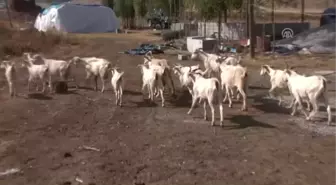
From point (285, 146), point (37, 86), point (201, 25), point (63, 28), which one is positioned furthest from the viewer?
point (63, 28)

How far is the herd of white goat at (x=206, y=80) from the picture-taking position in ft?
41.8

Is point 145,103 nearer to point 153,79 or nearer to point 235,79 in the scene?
point 153,79

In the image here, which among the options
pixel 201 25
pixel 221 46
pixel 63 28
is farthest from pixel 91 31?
pixel 221 46

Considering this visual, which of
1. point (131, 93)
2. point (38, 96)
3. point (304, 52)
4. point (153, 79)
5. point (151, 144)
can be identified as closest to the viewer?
point (151, 144)

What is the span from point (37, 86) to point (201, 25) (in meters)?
21.3

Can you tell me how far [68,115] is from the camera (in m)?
13.9

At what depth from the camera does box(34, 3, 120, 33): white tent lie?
156 feet

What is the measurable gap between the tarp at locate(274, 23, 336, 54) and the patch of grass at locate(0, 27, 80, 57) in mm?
13301

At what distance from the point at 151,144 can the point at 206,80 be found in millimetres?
2641

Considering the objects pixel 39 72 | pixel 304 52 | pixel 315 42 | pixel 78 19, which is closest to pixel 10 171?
pixel 39 72

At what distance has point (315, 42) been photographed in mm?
29094

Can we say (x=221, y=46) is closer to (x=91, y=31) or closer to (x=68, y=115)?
(x=68, y=115)

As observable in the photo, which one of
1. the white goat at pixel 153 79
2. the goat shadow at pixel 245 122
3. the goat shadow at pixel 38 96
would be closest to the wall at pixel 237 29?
the white goat at pixel 153 79

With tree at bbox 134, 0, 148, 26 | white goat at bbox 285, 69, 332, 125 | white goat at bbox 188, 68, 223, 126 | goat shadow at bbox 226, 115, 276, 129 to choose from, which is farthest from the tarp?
tree at bbox 134, 0, 148, 26
